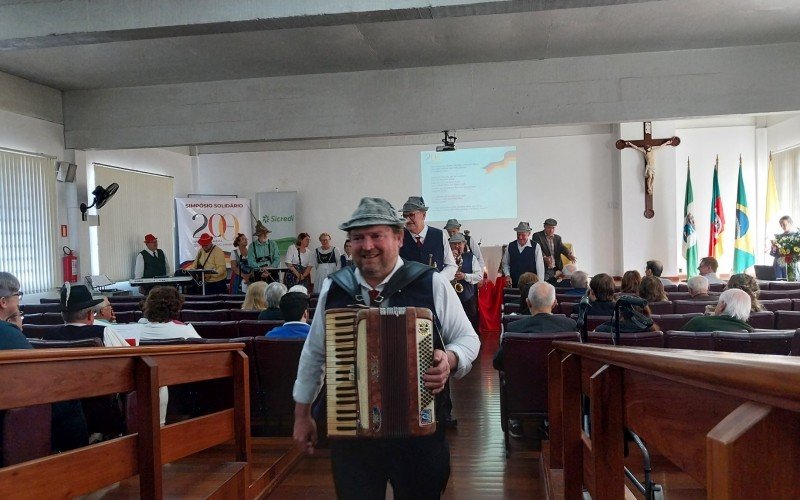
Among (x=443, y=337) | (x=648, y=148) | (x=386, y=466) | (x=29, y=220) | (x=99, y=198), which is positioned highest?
(x=648, y=148)

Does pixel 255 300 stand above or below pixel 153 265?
below

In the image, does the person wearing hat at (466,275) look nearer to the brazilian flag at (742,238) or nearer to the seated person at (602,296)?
the seated person at (602,296)

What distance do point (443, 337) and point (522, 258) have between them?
6.26 meters

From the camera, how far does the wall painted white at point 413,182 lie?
40.3ft

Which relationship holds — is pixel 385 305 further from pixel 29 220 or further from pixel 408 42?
pixel 29 220

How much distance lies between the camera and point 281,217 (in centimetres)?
1306

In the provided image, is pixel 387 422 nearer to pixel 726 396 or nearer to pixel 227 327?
pixel 726 396

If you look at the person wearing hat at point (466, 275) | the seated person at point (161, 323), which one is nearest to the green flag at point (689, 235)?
the person wearing hat at point (466, 275)

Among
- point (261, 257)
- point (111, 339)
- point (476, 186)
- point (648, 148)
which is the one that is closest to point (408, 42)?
point (261, 257)

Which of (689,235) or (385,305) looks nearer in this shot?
(385,305)

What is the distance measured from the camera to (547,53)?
7.50m

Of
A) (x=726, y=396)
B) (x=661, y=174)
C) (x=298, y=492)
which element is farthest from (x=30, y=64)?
(x=661, y=174)

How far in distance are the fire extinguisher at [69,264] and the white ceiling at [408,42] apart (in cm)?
236

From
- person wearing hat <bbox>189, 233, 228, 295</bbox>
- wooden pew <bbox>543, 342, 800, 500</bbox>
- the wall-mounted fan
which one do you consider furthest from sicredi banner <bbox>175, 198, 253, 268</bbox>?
wooden pew <bbox>543, 342, 800, 500</bbox>
